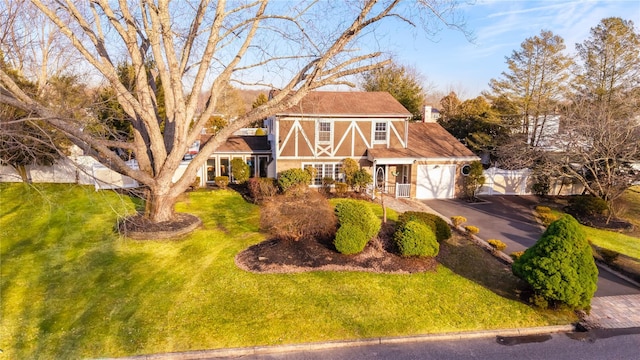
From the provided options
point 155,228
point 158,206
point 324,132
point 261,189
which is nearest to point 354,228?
point 155,228

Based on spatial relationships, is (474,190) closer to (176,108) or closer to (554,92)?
(554,92)

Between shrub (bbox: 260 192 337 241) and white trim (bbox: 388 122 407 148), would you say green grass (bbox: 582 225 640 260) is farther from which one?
shrub (bbox: 260 192 337 241)

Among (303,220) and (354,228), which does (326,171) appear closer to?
(303,220)

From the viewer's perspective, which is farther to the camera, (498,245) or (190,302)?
(498,245)

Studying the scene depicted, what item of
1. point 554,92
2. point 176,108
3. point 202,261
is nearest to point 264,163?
point 176,108

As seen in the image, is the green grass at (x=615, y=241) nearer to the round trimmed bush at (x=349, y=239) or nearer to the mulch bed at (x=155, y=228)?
the round trimmed bush at (x=349, y=239)

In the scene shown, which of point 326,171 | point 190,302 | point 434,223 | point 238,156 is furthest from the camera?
point 238,156

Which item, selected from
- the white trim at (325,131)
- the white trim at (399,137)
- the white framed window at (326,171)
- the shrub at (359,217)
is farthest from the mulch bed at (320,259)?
the white trim at (399,137)

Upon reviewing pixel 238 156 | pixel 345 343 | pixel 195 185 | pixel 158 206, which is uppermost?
pixel 238 156
